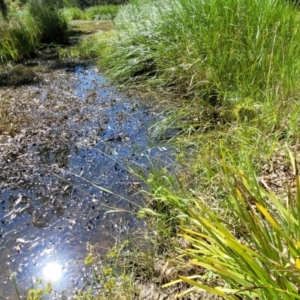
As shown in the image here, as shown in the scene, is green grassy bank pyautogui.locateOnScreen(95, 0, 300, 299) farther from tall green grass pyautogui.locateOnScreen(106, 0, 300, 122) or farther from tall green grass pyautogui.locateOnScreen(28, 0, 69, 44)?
tall green grass pyautogui.locateOnScreen(28, 0, 69, 44)

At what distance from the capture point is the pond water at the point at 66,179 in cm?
200

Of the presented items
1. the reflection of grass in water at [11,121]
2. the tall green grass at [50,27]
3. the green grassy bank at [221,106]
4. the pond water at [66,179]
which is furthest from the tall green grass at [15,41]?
the reflection of grass in water at [11,121]

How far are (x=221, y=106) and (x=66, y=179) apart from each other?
5.84 feet

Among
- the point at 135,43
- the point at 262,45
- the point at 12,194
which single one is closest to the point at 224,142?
the point at 262,45

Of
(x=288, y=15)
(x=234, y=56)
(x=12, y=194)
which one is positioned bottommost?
(x=12, y=194)

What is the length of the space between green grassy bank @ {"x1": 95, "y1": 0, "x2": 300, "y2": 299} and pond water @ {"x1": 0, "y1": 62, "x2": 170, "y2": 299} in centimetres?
33

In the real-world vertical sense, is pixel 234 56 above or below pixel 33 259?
above

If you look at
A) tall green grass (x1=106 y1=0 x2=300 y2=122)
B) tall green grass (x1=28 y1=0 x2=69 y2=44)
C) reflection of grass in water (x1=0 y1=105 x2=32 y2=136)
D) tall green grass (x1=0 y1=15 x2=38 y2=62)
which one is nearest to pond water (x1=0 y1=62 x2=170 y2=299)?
reflection of grass in water (x1=0 y1=105 x2=32 y2=136)

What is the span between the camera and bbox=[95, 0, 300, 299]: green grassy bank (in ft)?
5.29

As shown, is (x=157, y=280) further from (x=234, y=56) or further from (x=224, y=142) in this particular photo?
(x=234, y=56)

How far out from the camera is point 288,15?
340 cm

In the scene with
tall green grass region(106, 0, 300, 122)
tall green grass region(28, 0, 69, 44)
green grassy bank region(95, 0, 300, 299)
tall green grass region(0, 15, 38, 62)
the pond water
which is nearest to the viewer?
green grassy bank region(95, 0, 300, 299)

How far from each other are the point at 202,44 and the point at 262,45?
807 millimetres

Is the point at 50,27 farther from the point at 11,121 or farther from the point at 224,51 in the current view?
the point at 224,51
